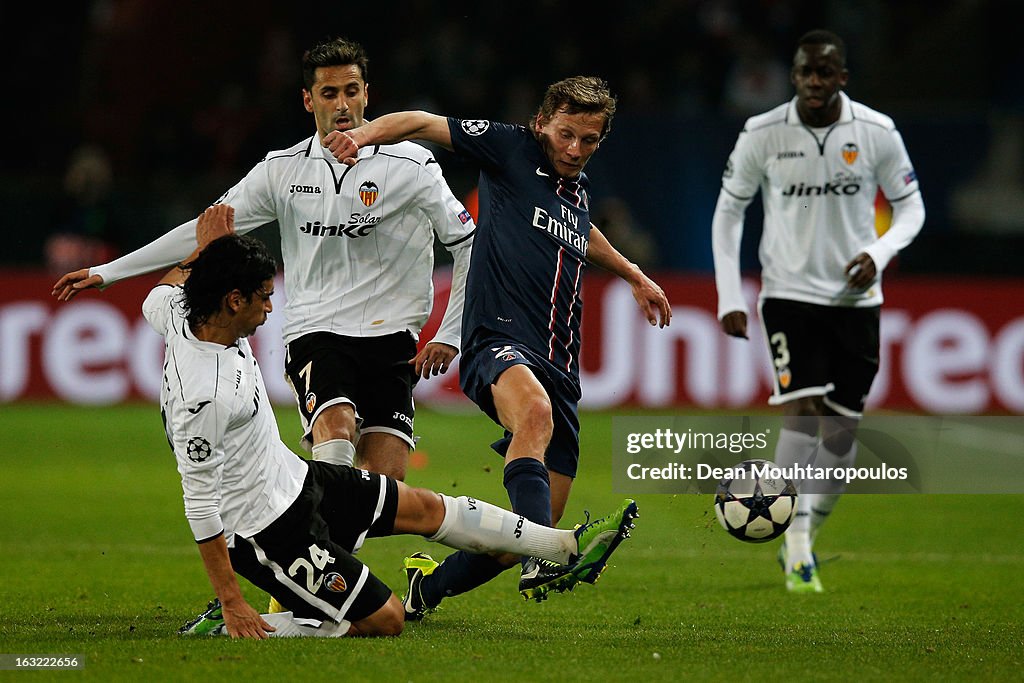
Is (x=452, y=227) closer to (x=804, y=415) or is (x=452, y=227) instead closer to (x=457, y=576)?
(x=457, y=576)

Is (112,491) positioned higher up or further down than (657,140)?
further down

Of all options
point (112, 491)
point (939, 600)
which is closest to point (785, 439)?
point (939, 600)

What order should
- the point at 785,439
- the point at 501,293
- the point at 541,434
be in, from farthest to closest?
the point at 785,439 < the point at 501,293 < the point at 541,434

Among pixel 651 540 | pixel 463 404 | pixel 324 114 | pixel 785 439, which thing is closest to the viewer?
pixel 324 114

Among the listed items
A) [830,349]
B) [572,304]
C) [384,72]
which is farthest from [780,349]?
[384,72]

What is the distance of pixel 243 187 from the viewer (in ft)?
21.2

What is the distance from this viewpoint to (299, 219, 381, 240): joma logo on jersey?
6.43 meters

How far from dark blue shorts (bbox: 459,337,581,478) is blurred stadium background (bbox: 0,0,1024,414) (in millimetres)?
7735

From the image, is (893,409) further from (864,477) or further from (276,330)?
(276,330)

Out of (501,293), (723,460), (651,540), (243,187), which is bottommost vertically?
(651,540)

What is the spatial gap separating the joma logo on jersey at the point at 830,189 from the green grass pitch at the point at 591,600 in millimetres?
1774

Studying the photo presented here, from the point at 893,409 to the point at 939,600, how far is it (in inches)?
274

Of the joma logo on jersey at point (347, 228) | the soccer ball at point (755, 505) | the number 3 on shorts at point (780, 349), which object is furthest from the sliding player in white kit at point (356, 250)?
the number 3 on shorts at point (780, 349)

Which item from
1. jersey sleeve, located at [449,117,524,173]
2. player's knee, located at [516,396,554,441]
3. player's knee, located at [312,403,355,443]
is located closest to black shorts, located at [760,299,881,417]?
jersey sleeve, located at [449,117,524,173]
